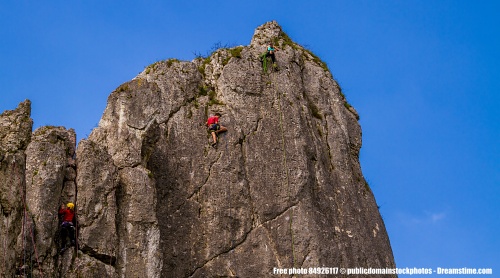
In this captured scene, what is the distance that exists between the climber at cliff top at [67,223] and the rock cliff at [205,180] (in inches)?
17.1

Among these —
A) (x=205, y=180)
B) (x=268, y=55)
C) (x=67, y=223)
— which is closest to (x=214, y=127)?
(x=205, y=180)

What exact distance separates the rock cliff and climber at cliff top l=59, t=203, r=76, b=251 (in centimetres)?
43

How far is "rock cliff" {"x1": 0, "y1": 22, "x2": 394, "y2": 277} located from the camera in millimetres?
32875

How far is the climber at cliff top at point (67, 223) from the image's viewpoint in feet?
107

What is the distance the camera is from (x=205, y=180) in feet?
125

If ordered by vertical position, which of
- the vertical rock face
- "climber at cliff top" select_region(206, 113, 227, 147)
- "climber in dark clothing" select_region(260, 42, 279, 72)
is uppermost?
"climber in dark clothing" select_region(260, 42, 279, 72)

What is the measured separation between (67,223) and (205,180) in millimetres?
7871

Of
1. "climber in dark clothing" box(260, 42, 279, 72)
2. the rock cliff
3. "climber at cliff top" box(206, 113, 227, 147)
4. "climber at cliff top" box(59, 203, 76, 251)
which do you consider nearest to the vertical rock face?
the rock cliff

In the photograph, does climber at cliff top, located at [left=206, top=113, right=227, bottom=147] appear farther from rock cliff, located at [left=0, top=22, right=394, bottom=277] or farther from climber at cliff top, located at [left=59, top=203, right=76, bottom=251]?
climber at cliff top, located at [left=59, top=203, right=76, bottom=251]

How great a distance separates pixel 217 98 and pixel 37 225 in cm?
1330

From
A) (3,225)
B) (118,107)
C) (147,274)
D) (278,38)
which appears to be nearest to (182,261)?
(147,274)

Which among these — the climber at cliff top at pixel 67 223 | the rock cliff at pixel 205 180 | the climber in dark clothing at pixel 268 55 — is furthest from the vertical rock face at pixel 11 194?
the climber in dark clothing at pixel 268 55

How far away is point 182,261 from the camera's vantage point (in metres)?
36.1

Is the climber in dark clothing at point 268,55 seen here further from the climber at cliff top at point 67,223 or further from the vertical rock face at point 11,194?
the vertical rock face at point 11,194
